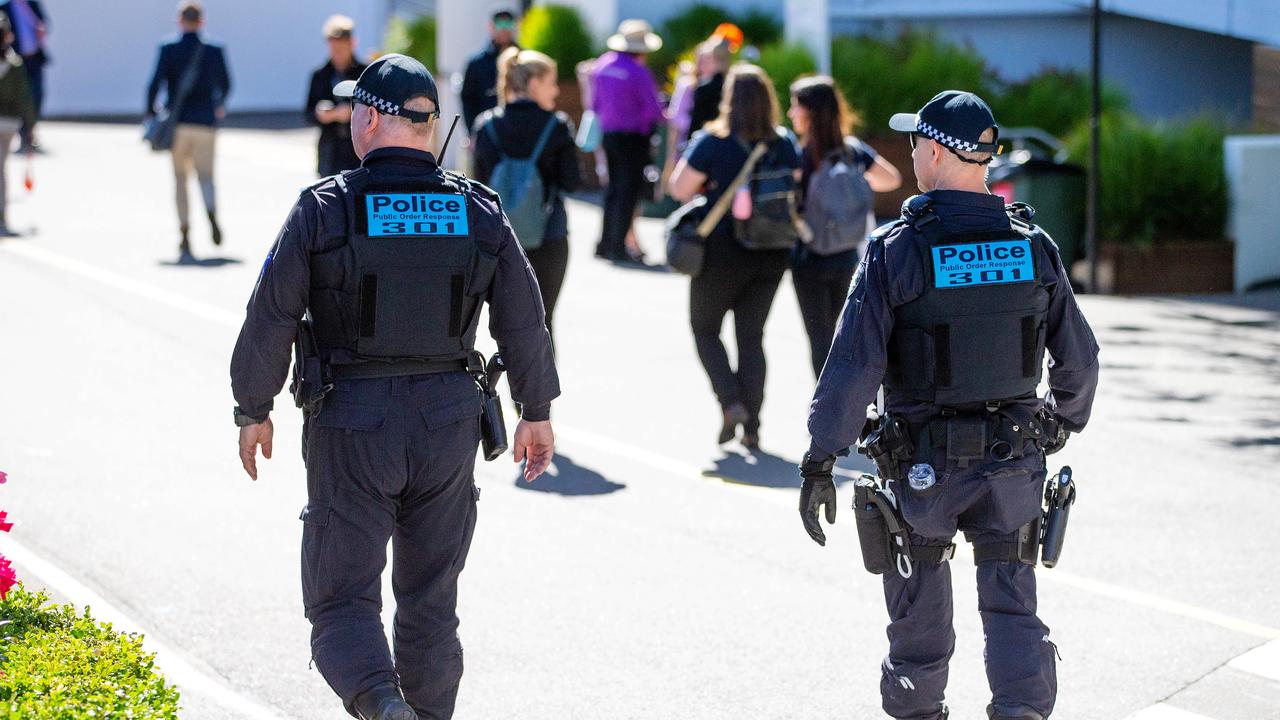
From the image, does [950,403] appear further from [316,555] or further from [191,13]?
[191,13]

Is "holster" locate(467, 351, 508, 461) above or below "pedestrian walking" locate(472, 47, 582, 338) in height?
below

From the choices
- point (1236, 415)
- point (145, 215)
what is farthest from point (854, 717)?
point (145, 215)

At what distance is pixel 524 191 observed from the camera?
27.2 ft

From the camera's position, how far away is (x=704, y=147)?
8.30 metres

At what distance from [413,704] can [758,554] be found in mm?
2538

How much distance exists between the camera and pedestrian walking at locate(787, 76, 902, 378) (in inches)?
322

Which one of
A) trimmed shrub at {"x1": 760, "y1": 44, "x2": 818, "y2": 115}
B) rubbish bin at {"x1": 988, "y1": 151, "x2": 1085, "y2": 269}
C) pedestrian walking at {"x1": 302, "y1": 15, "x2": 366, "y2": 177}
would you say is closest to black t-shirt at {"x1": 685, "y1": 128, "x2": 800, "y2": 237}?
pedestrian walking at {"x1": 302, "y1": 15, "x2": 366, "y2": 177}

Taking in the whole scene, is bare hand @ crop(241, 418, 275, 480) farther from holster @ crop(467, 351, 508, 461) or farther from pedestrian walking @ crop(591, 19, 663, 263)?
pedestrian walking @ crop(591, 19, 663, 263)

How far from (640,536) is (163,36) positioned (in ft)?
80.9

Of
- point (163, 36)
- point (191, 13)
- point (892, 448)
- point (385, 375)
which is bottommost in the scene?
point (892, 448)

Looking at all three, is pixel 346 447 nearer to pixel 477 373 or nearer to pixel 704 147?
pixel 477 373

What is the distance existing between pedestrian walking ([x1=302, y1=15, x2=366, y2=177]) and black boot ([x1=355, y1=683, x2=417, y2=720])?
8.61 meters

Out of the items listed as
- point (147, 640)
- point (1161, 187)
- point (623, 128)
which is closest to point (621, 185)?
point (623, 128)

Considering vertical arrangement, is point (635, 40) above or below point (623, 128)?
above
